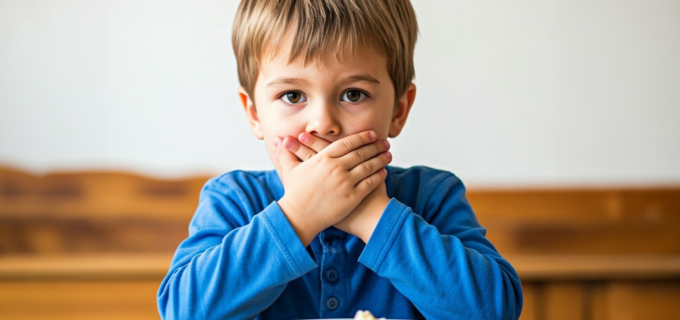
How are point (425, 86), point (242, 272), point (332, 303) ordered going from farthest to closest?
point (425, 86), point (332, 303), point (242, 272)

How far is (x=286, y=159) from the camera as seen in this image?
0.80 metres

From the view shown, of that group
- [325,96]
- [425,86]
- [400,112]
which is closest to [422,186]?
[400,112]

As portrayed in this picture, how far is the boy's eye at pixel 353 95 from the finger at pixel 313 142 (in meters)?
0.06

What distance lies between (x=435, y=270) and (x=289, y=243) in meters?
0.17

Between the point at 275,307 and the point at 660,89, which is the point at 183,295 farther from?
the point at 660,89

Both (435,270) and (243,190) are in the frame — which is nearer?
(435,270)

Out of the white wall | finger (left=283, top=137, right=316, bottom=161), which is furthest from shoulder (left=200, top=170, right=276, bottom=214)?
the white wall

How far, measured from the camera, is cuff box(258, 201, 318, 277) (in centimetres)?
72

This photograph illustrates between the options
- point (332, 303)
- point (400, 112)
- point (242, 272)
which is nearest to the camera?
point (242, 272)

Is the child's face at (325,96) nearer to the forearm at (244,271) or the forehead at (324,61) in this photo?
the forehead at (324,61)

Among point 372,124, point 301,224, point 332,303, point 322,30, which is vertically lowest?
point 332,303

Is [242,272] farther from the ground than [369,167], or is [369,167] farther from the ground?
[369,167]

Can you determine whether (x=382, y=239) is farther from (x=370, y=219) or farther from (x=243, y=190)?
(x=243, y=190)

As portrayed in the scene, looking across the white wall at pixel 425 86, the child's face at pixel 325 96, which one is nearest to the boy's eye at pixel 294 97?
the child's face at pixel 325 96
